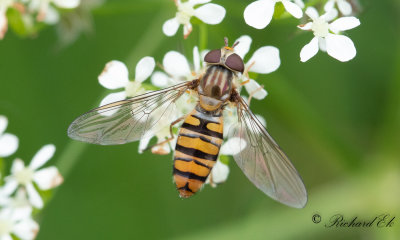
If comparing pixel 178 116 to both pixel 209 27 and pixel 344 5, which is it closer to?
pixel 209 27

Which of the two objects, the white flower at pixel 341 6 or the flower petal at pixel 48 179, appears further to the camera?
the flower petal at pixel 48 179

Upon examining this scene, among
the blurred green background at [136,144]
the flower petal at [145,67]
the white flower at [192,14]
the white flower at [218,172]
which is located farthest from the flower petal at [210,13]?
the blurred green background at [136,144]

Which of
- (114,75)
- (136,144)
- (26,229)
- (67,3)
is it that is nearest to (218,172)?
(114,75)

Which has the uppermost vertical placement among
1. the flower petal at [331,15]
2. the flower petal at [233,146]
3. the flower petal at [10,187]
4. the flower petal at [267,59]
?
the flower petal at [331,15]

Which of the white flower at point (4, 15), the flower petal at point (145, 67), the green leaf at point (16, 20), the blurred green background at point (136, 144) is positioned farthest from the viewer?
the blurred green background at point (136, 144)

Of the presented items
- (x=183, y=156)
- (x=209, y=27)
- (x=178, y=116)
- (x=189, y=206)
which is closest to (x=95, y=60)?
(x=189, y=206)

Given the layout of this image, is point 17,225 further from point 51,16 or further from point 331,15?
point 331,15

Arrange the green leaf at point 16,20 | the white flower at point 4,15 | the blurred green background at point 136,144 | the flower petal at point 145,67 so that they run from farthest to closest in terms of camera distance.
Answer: the blurred green background at point 136,144, the green leaf at point 16,20, the white flower at point 4,15, the flower petal at point 145,67

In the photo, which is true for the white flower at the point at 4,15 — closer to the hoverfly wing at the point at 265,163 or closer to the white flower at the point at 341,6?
the hoverfly wing at the point at 265,163
